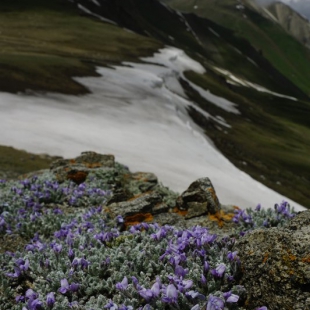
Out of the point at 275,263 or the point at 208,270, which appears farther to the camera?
the point at 208,270

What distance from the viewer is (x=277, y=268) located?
5.46 m

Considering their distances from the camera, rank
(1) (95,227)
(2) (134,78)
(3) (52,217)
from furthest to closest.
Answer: (2) (134,78) → (3) (52,217) → (1) (95,227)

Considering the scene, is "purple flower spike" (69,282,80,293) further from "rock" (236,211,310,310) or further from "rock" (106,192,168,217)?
"rock" (106,192,168,217)

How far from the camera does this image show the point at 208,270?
6168 millimetres

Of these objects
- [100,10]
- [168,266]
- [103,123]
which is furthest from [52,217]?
[100,10]

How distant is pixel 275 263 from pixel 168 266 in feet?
5.36

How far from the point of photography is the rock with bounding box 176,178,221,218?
10402 mm

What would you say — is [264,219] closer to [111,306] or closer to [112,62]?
[111,306]

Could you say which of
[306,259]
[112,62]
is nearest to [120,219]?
[306,259]

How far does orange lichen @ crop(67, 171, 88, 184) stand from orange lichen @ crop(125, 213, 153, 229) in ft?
15.3

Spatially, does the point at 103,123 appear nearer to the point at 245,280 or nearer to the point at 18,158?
the point at 18,158

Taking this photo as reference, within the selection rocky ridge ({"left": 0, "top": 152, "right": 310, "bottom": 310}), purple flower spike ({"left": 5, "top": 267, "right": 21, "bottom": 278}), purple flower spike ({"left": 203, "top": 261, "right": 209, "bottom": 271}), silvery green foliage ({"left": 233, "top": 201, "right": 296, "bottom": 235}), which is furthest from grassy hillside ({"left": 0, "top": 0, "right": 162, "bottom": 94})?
purple flower spike ({"left": 203, "top": 261, "right": 209, "bottom": 271})

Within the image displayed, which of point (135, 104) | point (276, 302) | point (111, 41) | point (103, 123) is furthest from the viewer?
point (111, 41)

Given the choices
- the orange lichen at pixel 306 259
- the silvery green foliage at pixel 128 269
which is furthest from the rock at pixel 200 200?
the orange lichen at pixel 306 259
